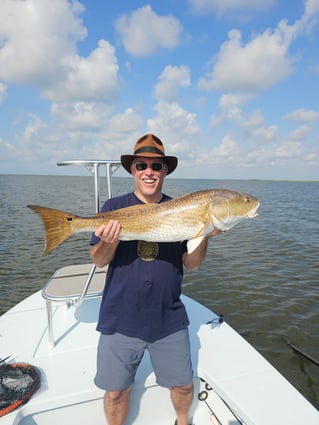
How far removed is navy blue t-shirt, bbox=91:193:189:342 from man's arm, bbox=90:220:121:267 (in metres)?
0.11

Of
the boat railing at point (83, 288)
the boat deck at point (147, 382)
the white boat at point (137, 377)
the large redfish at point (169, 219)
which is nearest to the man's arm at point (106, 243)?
the large redfish at point (169, 219)

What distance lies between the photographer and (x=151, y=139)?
331cm

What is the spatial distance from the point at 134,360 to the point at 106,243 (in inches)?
52.2

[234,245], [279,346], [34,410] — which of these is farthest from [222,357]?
[234,245]

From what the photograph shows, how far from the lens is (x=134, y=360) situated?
297cm

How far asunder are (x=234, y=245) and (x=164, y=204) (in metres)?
13.6

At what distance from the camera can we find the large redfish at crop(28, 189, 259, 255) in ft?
10.0

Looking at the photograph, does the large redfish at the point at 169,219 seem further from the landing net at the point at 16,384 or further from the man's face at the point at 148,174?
the landing net at the point at 16,384

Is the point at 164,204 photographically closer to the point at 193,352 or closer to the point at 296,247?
the point at 193,352

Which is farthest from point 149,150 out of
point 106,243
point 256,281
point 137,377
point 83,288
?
point 256,281

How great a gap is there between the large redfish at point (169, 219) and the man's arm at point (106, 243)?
10 centimetres

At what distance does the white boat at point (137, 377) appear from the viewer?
9.64 feet

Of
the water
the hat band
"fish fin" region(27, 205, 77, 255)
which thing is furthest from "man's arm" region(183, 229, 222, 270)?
the water

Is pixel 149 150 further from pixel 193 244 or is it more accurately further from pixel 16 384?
pixel 16 384
